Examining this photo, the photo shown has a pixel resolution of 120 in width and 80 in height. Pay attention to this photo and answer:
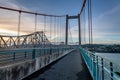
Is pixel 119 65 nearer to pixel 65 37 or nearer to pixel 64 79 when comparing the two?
pixel 64 79

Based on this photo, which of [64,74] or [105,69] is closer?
[105,69]

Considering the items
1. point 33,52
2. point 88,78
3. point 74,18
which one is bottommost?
point 88,78

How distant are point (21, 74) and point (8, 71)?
1.12 metres

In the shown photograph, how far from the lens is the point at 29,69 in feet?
24.1

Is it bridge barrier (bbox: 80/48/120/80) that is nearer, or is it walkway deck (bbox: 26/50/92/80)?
bridge barrier (bbox: 80/48/120/80)

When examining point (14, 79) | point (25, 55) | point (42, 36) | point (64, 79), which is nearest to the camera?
point (14, 79)

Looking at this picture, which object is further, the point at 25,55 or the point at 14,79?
the point at 25,55

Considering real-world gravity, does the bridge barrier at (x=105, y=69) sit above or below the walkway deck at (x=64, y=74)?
above

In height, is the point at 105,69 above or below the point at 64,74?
above

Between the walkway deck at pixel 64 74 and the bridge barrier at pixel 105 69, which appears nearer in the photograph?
the bridge barrier at pixel 105 69

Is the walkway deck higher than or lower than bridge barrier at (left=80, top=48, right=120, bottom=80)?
lower

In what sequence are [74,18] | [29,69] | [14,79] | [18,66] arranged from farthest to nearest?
[74,18], [29,69], [18,66], [14,79]

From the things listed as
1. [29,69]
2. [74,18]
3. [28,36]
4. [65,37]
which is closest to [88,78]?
[29,69]

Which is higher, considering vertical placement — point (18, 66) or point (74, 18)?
point (74, 18)
